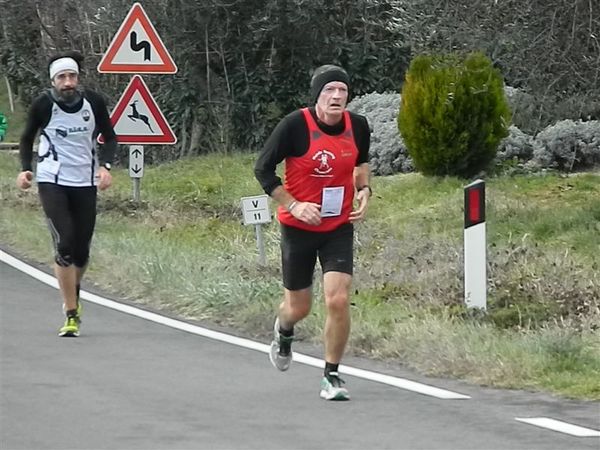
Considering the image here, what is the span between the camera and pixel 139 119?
1603 cm

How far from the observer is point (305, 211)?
8336mm

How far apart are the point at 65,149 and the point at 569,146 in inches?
432

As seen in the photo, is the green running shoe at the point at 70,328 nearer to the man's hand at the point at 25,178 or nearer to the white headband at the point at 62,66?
the man's hand at the point at 25,178

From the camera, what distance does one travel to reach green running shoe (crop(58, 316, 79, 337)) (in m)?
10.7

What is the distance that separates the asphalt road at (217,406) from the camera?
7.25m

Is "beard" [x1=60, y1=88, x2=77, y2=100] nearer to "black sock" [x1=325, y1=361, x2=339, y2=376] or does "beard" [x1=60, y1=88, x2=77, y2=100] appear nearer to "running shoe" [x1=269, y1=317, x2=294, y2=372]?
"running shoe" [x1=269, y1=317, x2=294, y2=372]

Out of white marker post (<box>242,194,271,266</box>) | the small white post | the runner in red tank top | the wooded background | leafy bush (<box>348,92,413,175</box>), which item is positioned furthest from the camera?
the wooded background

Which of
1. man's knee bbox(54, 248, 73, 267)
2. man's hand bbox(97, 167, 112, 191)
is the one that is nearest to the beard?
man's hand bbox(97, 167, 112, 191)

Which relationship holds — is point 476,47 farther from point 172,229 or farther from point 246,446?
point 246,446

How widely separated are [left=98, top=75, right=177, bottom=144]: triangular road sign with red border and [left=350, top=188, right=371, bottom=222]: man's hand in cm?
740

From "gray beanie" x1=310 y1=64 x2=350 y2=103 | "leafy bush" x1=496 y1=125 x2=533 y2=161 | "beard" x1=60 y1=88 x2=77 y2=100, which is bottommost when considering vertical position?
"leafy bush" x1=496 y1=125 x2=533 y2=161

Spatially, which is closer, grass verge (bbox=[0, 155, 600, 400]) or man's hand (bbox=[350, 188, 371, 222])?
man's hand (bbox=[350, 188, 371, 222])

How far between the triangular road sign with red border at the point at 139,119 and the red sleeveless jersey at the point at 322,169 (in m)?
7.54

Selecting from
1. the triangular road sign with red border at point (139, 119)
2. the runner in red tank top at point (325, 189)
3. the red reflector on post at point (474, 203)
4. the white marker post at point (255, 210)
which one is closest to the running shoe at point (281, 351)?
the runner in red tank top at point (325, 189)
